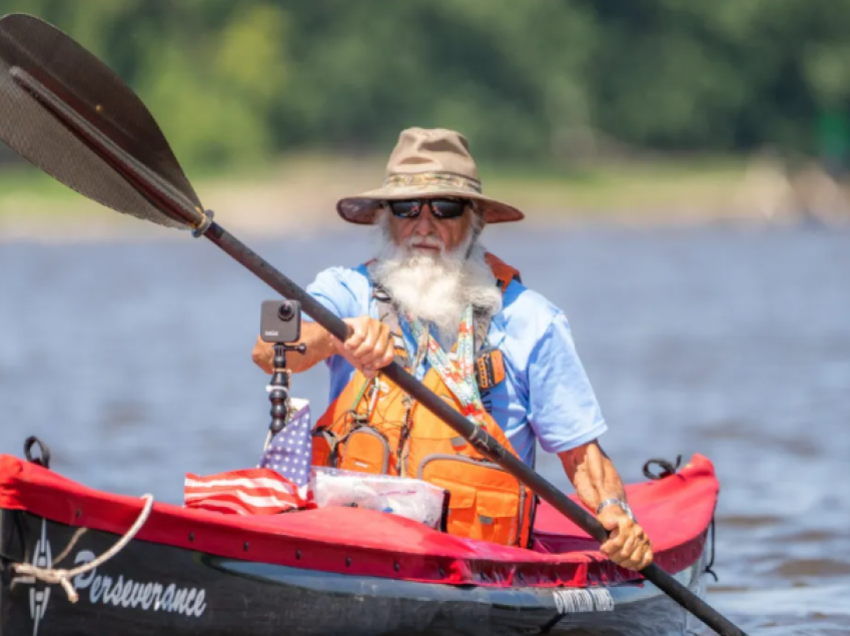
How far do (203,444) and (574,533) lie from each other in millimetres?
6423

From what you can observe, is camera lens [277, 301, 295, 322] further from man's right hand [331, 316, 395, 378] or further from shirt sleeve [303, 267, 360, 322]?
shirt sleeve [303, 267, 360, 322]

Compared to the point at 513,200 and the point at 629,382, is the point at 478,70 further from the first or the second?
the point at 629,382

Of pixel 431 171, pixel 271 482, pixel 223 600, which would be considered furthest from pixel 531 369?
pixel 223 600

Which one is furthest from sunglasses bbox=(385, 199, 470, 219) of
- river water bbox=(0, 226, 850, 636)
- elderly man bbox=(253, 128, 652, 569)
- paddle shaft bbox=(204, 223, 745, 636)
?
river water bbox=(0, 226, 850, 636)

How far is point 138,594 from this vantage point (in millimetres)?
4754

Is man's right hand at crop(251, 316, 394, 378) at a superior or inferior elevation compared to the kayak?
superior

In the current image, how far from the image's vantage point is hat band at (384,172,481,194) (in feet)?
19.0

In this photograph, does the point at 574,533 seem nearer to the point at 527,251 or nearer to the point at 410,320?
the point at 410,320

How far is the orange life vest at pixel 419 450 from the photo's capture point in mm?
5598

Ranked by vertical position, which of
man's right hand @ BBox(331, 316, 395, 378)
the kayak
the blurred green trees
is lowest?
the kayak

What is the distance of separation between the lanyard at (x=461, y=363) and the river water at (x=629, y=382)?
2264 millimetres

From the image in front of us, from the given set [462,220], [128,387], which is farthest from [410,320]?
[128,387]

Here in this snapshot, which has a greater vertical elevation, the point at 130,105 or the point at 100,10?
the point at 100,10

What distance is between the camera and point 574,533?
653 cm
